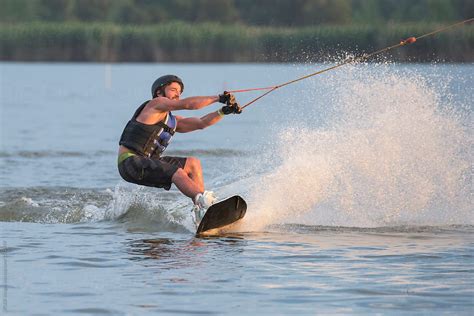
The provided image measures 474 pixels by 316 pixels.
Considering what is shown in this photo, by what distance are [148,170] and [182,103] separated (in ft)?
2.38

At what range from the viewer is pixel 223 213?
431 inches

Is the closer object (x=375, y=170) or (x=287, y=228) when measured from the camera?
(x=287, y=228)

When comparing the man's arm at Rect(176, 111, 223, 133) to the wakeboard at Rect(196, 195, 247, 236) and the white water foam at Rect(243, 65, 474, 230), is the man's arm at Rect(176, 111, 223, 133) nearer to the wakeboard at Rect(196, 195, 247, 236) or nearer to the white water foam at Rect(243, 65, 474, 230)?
the wakeboard at Rect(196, 195, 247, 236)

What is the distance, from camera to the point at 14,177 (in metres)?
16.2

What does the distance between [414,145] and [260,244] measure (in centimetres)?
295

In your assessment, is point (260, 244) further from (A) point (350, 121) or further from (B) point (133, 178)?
(A) point (350, 121)

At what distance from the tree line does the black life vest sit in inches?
935

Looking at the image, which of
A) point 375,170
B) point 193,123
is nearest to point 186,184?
point 193,123

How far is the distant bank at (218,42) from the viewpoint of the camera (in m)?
36.0

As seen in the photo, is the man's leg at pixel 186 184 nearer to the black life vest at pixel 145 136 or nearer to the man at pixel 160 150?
the man at pixel 160 150

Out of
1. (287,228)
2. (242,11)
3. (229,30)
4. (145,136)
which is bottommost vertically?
(287,228)

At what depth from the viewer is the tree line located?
133 ft

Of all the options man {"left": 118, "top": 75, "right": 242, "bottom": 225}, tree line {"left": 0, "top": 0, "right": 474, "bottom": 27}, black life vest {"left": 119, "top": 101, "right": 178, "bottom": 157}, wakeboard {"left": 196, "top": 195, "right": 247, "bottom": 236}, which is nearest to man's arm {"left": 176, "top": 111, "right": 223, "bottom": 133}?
man {"left": 118, "top": 75, "right": 242, "bottom": 225}

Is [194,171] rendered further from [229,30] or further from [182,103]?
[229,30]
